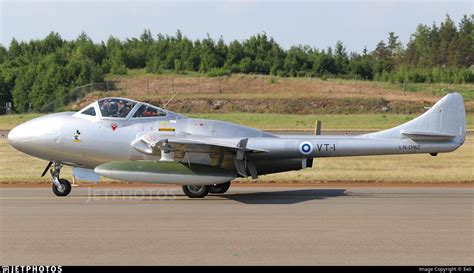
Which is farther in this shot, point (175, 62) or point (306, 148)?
point (175, 62)

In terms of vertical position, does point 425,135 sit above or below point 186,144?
above

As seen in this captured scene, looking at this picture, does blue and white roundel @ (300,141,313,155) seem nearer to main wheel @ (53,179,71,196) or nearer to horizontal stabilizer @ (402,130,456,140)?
horizontal stabilizer @ (402,130,456,140)

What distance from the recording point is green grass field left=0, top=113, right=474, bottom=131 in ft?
176

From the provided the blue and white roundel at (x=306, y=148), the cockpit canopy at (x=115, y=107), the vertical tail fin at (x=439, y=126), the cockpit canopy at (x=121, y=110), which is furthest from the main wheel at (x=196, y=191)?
the vertical tail fin at (x=439, y=126)

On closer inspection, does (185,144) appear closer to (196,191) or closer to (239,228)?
(196,191)

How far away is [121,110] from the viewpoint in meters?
17.5

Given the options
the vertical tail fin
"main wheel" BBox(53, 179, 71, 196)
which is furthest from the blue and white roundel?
"main wheel" BBox(53, 179, 71, 196)

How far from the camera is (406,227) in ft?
41.2

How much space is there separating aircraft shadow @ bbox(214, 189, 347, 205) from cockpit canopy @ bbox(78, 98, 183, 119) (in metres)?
2.42

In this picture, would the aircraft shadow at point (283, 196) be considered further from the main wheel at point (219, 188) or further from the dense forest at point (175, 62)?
the dense forest at point (175, 62)

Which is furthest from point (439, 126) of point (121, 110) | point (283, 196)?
point (121, 110)

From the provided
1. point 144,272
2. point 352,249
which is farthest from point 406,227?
point 144,272

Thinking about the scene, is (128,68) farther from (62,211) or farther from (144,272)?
(144,272)

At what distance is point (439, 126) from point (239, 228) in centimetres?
704
